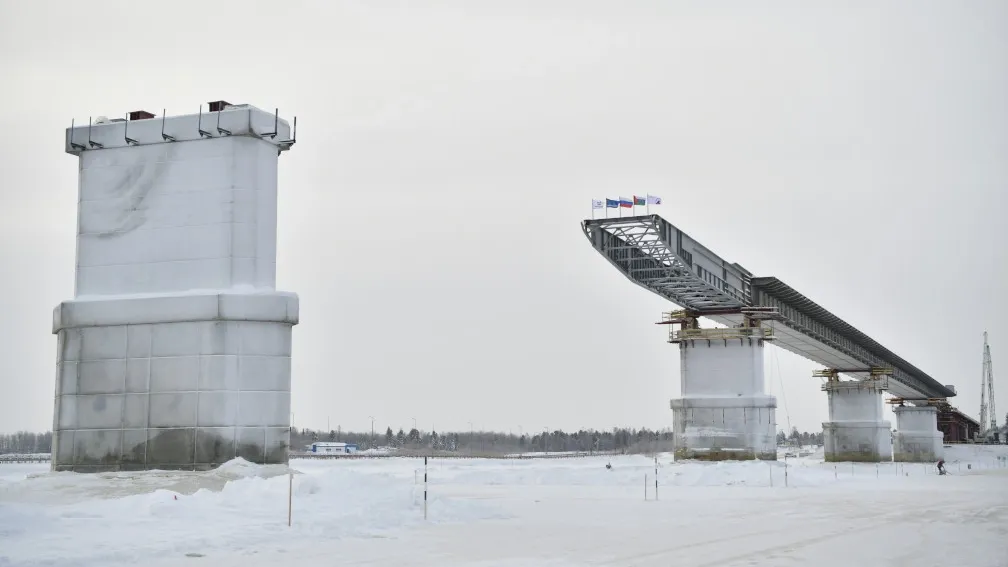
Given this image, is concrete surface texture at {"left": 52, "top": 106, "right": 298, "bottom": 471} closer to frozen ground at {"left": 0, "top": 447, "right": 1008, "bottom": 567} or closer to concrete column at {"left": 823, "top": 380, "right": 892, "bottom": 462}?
frozen ground at {"left": 0, "top": 447, "right": 1008, "bottom": 567}

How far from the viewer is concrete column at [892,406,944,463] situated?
144 m

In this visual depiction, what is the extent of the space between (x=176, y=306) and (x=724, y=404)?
49857mm

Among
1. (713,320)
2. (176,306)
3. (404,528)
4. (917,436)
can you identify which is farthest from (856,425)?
(404,528)

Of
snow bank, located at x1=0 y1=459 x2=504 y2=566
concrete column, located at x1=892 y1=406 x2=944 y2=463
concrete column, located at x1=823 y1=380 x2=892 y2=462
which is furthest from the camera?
concrete column, located at x1=892 y1=406 x2=944 y2=463

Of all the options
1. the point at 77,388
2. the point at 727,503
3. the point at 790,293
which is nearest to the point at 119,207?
the point at 77,388

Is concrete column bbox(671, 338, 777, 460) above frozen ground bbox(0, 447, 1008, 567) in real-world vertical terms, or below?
above

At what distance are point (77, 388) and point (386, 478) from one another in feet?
26.2

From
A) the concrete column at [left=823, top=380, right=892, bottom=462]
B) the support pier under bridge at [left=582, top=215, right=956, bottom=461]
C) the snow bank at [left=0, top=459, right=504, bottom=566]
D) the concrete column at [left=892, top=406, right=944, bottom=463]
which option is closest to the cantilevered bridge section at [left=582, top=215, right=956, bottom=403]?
the support pier under bridge at [left=582, top=215, right=956, bottom=461]

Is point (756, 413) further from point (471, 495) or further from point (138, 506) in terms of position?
point (138, 506)

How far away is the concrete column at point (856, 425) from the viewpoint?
111m

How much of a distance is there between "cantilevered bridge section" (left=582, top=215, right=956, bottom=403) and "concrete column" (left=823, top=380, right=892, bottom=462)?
11.7 meters

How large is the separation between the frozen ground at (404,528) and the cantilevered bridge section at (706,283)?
3099 cm

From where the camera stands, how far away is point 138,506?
66.4 ft

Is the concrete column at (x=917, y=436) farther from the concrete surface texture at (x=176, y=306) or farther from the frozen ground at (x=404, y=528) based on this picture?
the concrete surface texture at (x=176, y=306)
